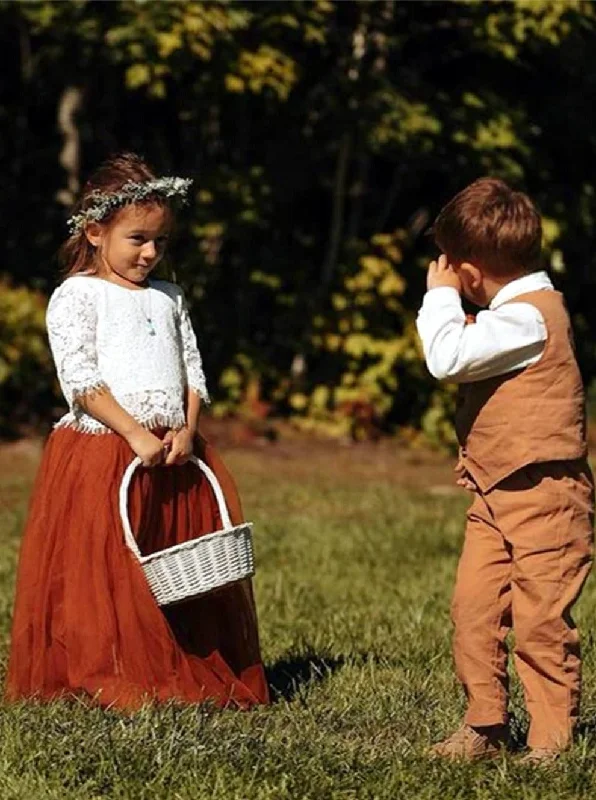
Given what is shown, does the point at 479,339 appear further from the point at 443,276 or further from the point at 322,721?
the point at 322,721

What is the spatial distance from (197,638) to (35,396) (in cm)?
707

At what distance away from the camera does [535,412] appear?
15.7 feet

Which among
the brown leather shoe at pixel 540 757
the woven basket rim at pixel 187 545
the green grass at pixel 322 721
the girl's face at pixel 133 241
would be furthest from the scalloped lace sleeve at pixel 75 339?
the brown leather shoe at pixel 540 757

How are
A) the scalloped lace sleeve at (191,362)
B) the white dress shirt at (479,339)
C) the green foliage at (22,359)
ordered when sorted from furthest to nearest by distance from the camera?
the green foliage at (22,359)
the scalloped lace sleeve at (191,362)
the white dress shirt at (479,339)

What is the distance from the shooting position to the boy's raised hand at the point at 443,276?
16.1ft

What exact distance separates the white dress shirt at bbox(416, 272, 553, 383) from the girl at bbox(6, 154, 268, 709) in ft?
3.47

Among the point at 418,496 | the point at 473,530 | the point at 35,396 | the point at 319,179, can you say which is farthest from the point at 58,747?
the point at 319,179

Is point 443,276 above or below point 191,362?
above

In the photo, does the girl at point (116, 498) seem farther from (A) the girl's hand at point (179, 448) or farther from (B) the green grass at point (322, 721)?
(B) the green grass at point (322, 721)

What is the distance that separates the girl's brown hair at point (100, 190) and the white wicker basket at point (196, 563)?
2.61 ft

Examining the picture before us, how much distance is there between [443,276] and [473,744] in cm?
121

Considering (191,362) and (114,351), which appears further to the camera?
(191,362)

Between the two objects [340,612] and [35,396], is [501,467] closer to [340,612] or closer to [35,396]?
[340,612]

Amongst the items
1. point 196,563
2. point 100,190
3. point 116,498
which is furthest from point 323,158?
point 196,563
